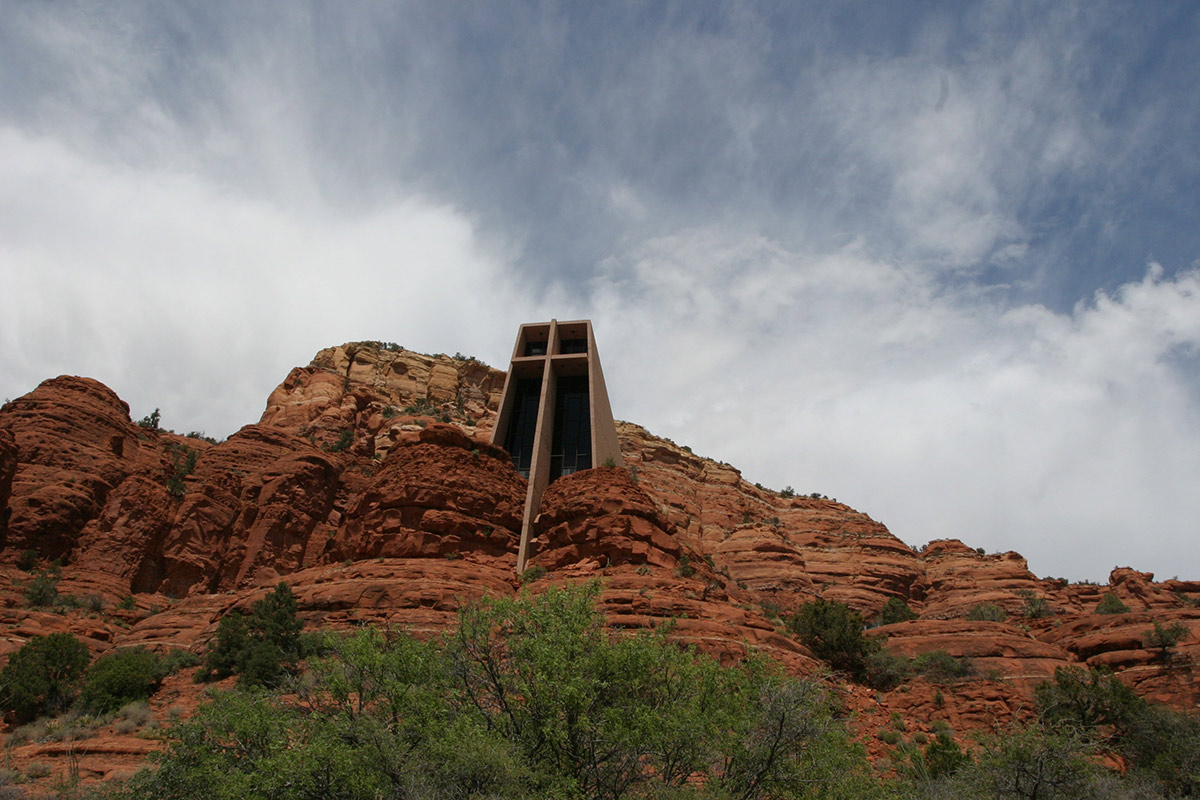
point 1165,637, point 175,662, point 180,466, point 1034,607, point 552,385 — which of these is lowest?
point 175,662

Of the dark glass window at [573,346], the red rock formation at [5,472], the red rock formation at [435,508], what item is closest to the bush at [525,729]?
the red rock formation at [435,508]

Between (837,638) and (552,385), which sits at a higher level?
(552,385)

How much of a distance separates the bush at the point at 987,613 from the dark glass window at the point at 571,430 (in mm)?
16851

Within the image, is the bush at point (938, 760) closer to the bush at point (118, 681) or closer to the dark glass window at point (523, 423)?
the bush at point (118, 681)

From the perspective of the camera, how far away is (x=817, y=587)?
34750 millimetres

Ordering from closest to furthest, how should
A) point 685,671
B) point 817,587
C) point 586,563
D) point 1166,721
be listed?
point 685,671, point 1166,721, point 586,563, point 817,587

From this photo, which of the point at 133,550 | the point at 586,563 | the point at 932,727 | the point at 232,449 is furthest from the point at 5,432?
the point at 932,727

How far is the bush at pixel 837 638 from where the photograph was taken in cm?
2064

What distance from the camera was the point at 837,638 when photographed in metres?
21.1

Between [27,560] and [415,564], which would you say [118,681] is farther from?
[27,560]

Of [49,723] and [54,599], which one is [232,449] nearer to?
[54,599]

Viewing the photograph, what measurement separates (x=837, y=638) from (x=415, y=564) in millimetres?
12448

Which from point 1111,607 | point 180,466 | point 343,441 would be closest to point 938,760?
point 1111,607

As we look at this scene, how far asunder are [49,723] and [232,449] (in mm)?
17456
